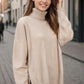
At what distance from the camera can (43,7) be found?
7.28ft

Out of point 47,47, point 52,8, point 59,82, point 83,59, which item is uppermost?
point 52,8

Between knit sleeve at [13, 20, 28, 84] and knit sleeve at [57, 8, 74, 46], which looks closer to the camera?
knit sleeve at [13, 20, 28, 84]

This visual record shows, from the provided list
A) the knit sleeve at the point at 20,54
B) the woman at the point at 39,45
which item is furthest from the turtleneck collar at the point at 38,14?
the knit sleeve at the point at 20,54

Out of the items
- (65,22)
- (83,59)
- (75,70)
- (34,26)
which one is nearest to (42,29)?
(34,26)

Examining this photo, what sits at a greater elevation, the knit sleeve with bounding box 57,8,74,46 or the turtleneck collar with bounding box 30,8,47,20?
the turtleneck collar with bounding box 30,8,47,20

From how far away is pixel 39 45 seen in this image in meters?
2.15

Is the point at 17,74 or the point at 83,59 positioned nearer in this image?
the point at 17,74

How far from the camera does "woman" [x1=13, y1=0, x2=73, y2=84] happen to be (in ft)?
7.06

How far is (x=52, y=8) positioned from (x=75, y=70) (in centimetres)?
562

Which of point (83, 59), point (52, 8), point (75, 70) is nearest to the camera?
point (52, 8)

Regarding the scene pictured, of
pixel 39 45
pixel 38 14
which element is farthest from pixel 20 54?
pixel 38 14

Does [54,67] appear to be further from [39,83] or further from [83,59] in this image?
[83,59]

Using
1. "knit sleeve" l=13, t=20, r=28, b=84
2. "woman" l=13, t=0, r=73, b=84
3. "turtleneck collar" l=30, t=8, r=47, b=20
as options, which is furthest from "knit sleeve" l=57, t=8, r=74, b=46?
"knit sleeve" l=13, t=20, r=28, b=84

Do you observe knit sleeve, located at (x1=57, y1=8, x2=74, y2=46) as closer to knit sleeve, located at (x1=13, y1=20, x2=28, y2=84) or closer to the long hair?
the long hair
